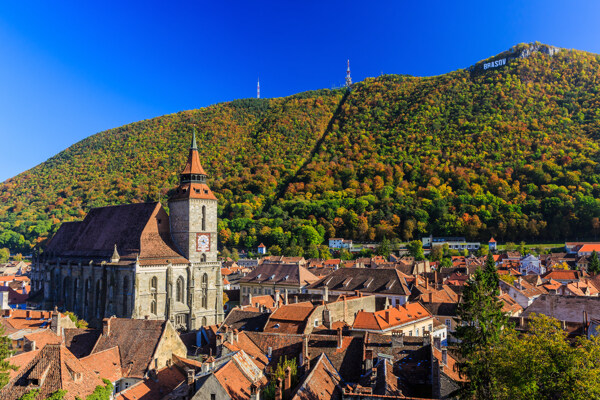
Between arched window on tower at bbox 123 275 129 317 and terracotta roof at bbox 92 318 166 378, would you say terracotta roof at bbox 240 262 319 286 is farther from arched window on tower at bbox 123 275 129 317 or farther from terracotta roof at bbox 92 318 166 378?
terracotta roof at bbox 92 318 166 378

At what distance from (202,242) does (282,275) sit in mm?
17559

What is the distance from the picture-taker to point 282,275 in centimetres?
7425

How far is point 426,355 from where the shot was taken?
91.9 feet

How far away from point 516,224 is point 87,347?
Answer: 126101 millimetres

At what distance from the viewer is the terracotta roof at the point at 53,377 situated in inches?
929

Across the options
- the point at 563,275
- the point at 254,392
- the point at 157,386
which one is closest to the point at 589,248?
the point at 563,275

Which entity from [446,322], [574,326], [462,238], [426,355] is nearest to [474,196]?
[462,238]

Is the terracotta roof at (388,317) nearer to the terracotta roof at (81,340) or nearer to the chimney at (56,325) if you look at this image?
the terracotta roof at (81,340)

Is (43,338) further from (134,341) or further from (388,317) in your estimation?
(388,317)

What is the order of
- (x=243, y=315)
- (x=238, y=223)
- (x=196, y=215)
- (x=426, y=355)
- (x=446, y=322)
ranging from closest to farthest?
1. (x=426, y=355)
2. (x=243, y=315)
3. (x=446, y=322)
4. (x=196, y=215)
5. (x=238, y=223)

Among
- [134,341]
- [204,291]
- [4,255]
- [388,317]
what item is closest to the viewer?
[134,341]

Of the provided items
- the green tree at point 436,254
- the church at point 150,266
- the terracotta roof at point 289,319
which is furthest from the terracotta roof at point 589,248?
the terracotta roof at point 289,319

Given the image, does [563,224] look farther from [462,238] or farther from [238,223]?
[238,223]

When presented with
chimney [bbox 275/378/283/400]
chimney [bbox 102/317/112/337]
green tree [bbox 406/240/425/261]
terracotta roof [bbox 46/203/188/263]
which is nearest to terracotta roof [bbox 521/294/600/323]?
chimney [bbox 275/378/283/400]
